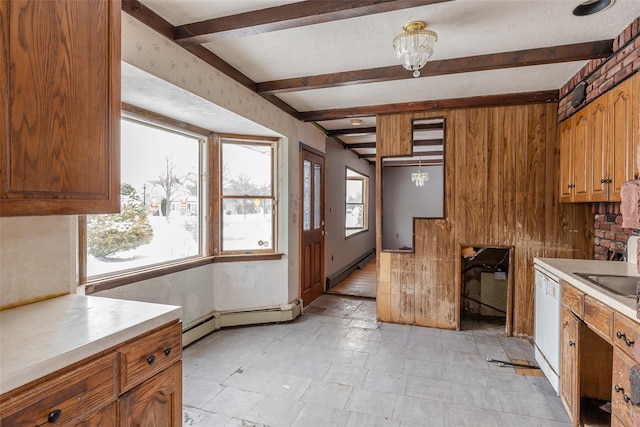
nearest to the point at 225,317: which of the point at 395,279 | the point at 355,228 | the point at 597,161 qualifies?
the point at 395,279

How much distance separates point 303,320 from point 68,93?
3374 millimetres

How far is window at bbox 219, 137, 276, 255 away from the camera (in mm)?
3705

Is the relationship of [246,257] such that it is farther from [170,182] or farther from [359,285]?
[359,285]

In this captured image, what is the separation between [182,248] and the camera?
3.35 m

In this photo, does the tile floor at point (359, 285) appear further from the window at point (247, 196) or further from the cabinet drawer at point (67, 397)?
the cabinet drawer at point (67, 397)

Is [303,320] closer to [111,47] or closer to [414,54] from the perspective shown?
[414,54]

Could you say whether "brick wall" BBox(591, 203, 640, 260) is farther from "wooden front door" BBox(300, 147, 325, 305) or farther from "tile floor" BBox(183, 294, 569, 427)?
"wooden front door" BBox(300, 147, 325, 305)

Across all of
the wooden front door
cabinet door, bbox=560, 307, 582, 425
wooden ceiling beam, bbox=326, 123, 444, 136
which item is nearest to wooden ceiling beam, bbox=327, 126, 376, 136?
wooden ceiling beam, bbox=326, 123, 444, 136

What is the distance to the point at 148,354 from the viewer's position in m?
1.29

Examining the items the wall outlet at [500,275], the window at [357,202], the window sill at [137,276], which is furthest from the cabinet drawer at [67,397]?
the window at [357,202]

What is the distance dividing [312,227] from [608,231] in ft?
10.7

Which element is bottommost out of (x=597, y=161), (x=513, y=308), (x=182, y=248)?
(x=513, y=308)

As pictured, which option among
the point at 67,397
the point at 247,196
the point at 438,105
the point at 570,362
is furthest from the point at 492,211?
the point at 67,397

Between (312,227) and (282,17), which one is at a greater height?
(282,17)
